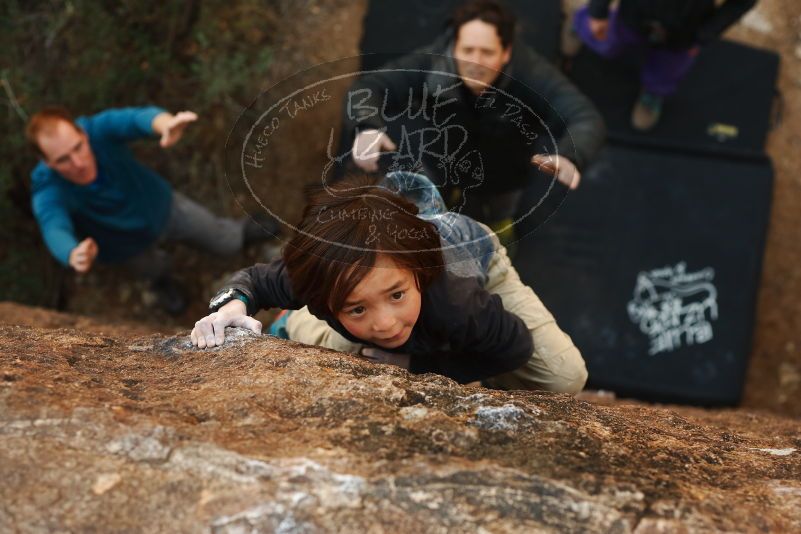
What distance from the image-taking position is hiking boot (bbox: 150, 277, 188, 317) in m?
3.65

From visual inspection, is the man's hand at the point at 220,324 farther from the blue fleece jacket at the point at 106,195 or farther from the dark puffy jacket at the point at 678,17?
the dark puffy jacket at the point at 678,17

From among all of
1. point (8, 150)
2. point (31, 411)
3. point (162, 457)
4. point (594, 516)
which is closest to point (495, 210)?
point (594, 516)

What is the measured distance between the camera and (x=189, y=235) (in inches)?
130

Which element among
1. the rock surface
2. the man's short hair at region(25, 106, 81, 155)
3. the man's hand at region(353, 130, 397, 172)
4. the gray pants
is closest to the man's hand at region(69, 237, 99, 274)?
the man's short hair at region(25, 106, 81, 155)

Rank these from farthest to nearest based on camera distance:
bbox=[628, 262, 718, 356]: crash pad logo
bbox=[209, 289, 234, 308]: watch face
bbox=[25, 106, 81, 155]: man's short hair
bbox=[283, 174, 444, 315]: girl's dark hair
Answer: bbox=[628, 262, 718, 356]: crash pad logo, bbox=[25, 106, 81, 155]: man's short hair, bbox=[209, 289, 234, 308]: watch face, bbox=[283, 174, 444, 315]: girl's dark hair

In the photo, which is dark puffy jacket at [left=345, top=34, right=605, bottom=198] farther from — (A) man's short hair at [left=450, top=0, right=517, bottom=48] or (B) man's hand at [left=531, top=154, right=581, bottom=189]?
(A) man's short hair at [left=450, top=0, right=517, bottom=48]

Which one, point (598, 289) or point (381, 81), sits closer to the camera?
point (381, 81)

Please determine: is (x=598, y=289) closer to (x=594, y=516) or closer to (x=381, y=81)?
(x=381, y=81)

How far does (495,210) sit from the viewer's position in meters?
1.65

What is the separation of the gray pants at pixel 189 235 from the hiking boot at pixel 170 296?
0.30ft

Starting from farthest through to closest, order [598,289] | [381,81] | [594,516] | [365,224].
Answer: [598,289] < [381,81] < [365,224] < [594,516]

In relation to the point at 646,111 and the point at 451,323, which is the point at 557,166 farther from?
the point at 646,111

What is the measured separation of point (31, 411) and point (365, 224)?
0.62m

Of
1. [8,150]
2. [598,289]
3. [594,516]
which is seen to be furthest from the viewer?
[598,289]
